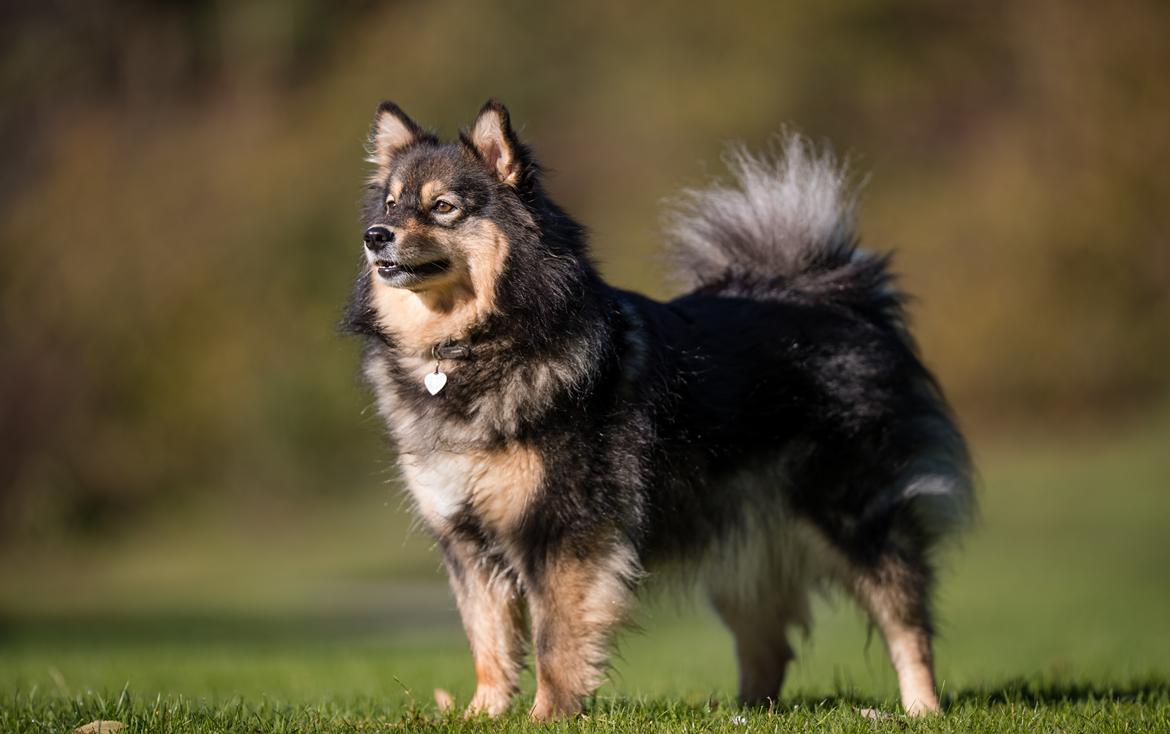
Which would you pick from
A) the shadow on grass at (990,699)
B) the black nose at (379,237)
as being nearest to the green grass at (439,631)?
the shadow on grass at (990,699)

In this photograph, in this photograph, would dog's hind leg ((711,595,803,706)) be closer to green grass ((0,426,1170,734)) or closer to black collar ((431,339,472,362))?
green grass ((0,426,1170,734))

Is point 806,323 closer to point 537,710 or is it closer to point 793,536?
point 793,536

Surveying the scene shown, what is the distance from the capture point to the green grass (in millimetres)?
5129

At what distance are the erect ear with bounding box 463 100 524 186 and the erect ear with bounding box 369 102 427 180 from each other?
1.31 feet

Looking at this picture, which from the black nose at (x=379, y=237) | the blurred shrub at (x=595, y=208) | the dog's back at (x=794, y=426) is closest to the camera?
the black nose at (x=379, y=237)

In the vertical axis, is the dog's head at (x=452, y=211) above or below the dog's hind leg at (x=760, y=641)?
above

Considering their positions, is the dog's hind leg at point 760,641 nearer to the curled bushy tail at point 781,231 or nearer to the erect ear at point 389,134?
the curled bushy tail at point 781,231

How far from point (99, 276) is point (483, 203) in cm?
2839

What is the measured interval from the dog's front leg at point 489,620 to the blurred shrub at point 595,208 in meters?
18.6

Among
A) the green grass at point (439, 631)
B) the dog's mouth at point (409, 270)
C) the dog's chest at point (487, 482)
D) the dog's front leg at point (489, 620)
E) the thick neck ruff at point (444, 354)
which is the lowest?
the green grass at point (439, 631)

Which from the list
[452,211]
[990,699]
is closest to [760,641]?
[990,699]

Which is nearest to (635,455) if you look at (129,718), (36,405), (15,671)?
(129,718)

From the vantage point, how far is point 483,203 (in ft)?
17.5

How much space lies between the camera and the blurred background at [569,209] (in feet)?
83.5
